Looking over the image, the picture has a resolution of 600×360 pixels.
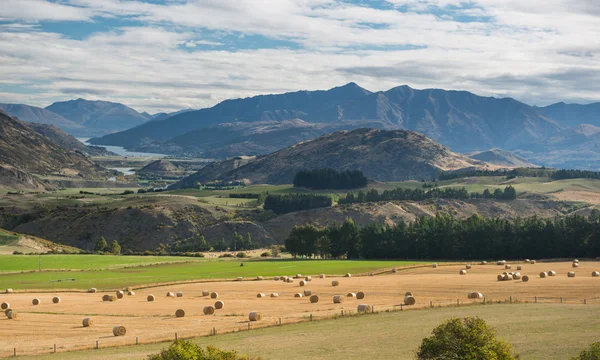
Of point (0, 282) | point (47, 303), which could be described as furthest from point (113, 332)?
point (0, 282)

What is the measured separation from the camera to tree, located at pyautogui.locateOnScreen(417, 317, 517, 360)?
36.5m

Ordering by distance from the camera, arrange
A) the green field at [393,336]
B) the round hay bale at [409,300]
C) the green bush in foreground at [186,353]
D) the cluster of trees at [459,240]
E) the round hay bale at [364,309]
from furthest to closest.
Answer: the cluster of trees at [459,240]
the round hay bale at [409,300]
the round hay bale at [364,309]
the green field at [393,336]
the green bush in foreground at [186,353]

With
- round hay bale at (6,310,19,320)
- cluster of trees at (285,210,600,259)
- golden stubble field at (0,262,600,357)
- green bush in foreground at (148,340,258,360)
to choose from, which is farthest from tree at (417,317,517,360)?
cluster of trees at (285,210,600,259)

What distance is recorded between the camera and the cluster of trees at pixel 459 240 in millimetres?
138750

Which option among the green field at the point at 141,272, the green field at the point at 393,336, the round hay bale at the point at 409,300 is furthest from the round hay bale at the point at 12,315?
the round hay bale at the point at 409,300

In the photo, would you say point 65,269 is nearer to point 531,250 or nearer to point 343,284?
point 343,284

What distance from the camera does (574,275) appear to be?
89.4 metres

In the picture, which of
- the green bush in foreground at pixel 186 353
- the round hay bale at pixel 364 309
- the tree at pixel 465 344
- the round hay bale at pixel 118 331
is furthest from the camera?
the round hay bale at pixel 364 309

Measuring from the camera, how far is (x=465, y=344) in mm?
36688

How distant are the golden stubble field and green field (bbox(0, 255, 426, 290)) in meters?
10.2

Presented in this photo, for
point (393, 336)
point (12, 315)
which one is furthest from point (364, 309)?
point (12, 315)

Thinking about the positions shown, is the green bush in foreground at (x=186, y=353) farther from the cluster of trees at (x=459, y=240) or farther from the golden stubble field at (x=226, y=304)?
the cluster of trees at (x=459, y=240)

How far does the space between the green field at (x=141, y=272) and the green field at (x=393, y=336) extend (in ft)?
143

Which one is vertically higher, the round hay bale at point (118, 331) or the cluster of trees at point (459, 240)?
the cluster of trees at point (459, 240)
